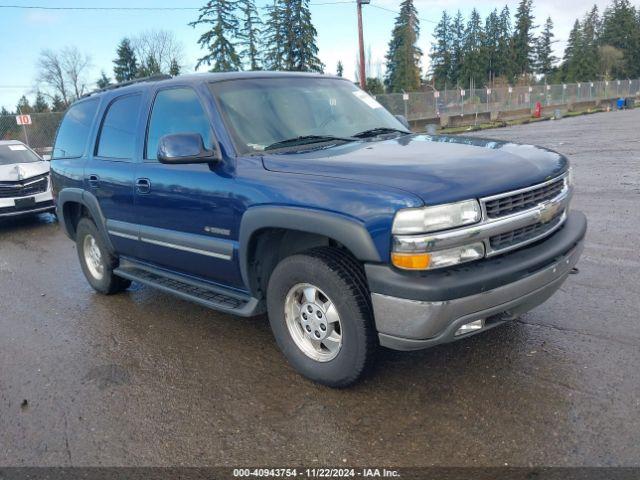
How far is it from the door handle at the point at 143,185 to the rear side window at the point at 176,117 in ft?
0.64

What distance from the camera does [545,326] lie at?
3.91 metres

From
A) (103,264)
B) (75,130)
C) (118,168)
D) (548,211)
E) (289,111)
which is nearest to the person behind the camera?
(548,211)

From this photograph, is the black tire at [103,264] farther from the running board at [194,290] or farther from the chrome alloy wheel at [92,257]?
the running board at [194,290]

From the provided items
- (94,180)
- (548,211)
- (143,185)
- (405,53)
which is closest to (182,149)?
(143,185)

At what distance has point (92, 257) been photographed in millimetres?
5496

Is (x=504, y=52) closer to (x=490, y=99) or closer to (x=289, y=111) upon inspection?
(x=490, y=99)

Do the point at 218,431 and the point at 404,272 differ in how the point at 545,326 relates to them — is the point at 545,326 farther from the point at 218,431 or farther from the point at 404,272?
the point at 218,431

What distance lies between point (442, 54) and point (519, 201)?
9739cm

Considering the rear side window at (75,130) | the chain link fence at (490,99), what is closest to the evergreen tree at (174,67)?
the chain link fence at (490,99)

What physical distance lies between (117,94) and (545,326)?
4156 mm

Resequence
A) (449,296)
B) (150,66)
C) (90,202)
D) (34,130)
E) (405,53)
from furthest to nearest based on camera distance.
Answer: (405,53) < (150,66) < (34,130) < (90,202) < (449,296)

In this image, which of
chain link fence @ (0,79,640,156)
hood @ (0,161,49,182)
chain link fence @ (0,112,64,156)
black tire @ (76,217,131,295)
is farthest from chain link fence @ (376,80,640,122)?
black tire @ (76,217,131,295)

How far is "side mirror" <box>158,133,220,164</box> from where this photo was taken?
3439mm

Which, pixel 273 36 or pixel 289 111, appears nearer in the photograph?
pixel 289 111
